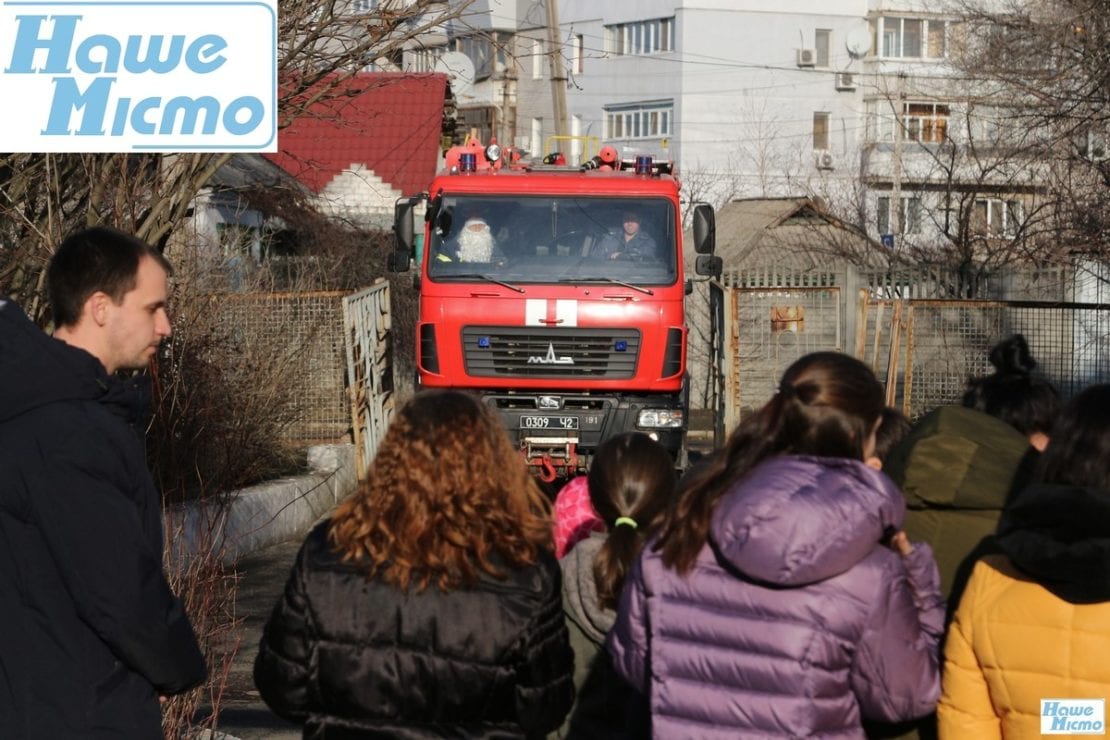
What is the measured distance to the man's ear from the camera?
3.38 m

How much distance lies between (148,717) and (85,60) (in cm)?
206

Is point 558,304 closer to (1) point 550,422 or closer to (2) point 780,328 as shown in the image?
(1) point 550,422

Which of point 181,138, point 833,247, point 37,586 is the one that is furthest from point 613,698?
point 833,247

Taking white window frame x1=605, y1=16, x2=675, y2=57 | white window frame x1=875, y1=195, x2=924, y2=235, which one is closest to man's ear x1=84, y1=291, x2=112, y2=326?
white window frame x1=875, y1=195, x2=924, y2=235

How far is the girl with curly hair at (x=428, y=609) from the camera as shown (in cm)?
318

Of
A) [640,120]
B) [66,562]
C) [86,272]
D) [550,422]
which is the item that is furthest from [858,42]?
[66,562]

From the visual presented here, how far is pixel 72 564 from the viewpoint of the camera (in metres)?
3.11

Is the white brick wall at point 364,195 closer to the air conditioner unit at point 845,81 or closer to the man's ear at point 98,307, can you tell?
the man's ear at point 98,307

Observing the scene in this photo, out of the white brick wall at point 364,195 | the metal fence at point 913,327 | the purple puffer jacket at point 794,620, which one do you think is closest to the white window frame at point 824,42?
the white brick wall at point 364,195

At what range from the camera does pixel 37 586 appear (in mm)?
3160

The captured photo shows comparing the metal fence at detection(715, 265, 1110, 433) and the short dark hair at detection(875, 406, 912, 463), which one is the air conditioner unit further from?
the short dark hair at detection(875, 406, 912, 463)

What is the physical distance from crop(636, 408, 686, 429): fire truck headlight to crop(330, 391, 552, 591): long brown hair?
941 cm

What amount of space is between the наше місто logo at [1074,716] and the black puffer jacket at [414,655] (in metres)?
1.09

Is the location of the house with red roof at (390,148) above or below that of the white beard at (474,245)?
above
